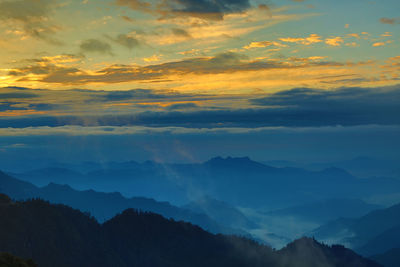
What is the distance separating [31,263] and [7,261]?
31.3 feet

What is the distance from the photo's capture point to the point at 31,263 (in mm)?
104250

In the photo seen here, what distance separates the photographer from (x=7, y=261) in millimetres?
95562

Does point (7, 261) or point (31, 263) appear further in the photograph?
point (31, 263)
